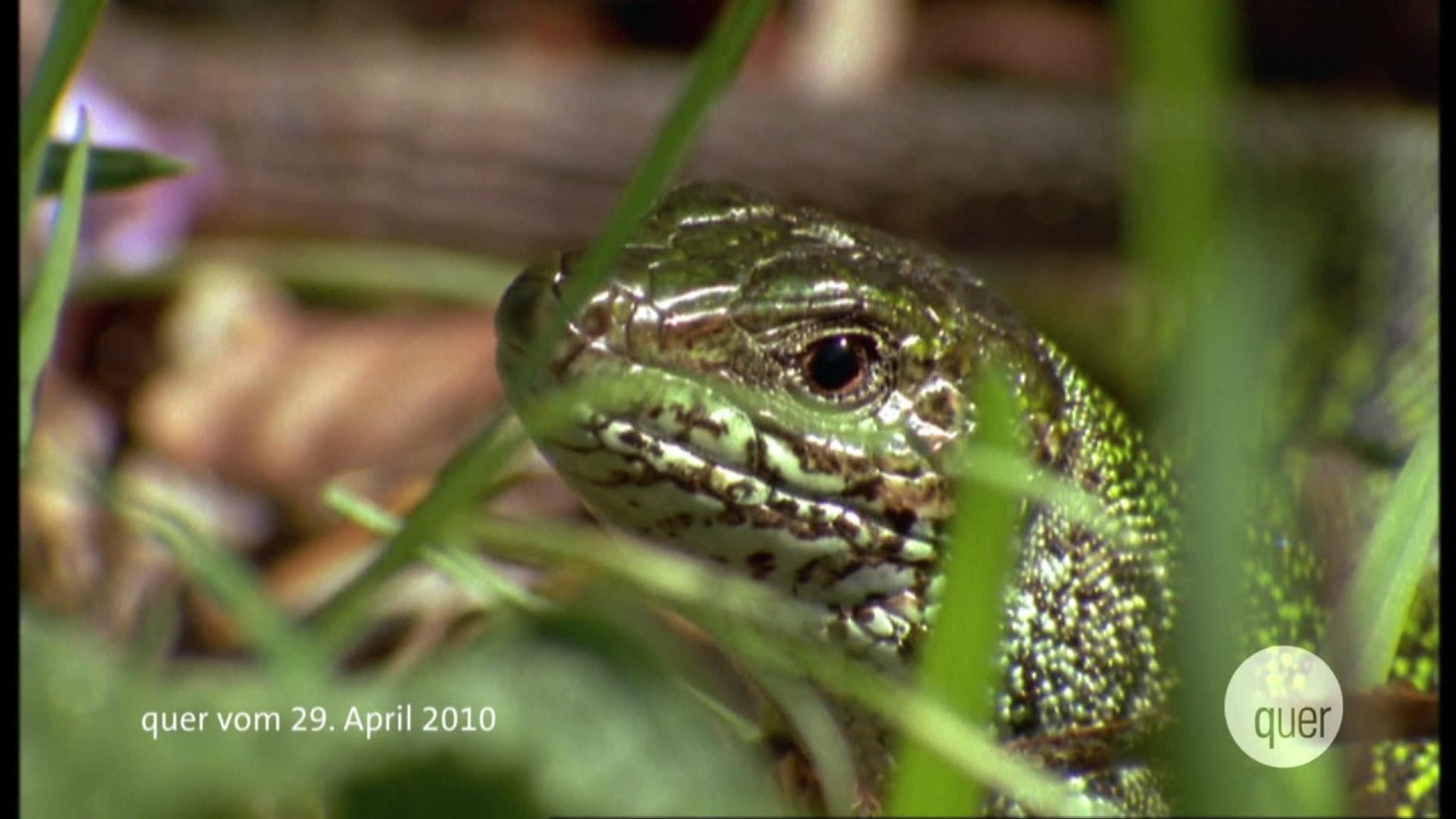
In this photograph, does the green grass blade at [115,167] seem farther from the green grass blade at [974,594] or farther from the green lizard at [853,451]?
the green grass blade at [974,594]

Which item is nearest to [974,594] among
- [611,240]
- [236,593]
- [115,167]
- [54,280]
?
[611,240]

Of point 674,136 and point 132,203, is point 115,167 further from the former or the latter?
point 132,203

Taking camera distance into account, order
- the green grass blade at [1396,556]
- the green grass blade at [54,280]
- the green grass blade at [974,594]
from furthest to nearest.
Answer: the green grass blade at [54,280] < the green grass blade at [1396,556] < the green grass blade at [974,594]

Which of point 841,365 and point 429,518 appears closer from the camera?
point 429,518

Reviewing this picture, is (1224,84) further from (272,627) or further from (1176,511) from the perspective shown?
(1176,511)

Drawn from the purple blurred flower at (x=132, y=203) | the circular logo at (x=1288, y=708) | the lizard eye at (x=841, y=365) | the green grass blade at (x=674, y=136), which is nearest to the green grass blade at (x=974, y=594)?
the circular logo at (x=1288, y=708)

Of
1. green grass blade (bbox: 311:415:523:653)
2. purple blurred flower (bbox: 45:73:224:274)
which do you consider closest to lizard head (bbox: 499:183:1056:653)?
green grass blade (bbox: 311:415:523:653)

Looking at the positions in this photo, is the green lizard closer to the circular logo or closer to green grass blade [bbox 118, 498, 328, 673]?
the circular logo
